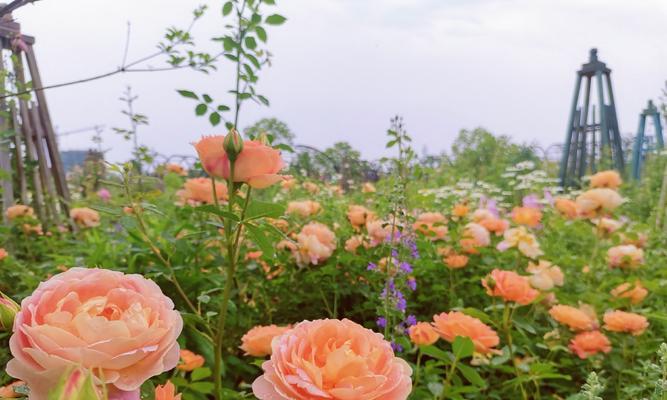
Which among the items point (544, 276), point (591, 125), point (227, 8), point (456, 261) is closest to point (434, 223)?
point (456, 261)

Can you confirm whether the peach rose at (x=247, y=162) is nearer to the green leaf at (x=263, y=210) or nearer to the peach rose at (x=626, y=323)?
the green leaf at (x=263, y=210)

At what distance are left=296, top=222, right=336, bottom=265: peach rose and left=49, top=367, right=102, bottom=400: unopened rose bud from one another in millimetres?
1231

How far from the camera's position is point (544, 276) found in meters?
1.59

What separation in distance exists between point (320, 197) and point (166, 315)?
96.6 inches

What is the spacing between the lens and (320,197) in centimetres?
292

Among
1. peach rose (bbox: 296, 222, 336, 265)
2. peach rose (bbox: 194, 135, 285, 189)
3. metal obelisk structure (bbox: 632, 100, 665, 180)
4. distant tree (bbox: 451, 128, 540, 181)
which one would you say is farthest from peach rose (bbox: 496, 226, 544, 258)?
distant tree (bbox: 451, 128, 540, 181)

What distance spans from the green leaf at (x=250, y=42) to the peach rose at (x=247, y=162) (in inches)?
32.1

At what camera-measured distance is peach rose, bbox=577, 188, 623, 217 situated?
84.3 inches

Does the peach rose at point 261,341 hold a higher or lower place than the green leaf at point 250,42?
lower

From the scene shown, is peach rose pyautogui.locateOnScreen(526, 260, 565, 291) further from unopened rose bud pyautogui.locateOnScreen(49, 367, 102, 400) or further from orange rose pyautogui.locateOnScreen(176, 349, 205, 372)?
unopened rose bud pyautogui.locateOnScreen(49, 367, 102, 400)

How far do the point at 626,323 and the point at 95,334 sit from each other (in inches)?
54.0

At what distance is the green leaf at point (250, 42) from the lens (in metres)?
1.46

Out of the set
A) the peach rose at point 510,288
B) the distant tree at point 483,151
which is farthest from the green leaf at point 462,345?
the distant tree at point 483,151

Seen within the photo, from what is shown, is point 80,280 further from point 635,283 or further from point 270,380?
point 635,283
